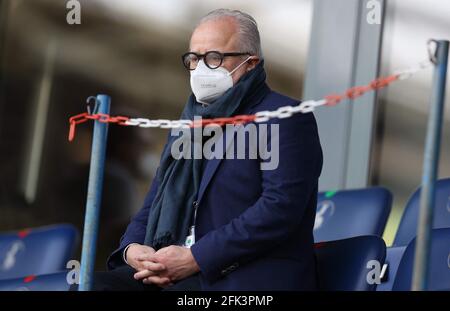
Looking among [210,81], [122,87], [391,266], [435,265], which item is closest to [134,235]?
[210,81]

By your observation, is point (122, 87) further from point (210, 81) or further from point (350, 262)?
point (350, 262)

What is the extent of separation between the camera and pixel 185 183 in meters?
3.32

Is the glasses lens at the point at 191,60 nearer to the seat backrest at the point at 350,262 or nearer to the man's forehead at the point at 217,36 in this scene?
the man's forehead at the point at 217,36

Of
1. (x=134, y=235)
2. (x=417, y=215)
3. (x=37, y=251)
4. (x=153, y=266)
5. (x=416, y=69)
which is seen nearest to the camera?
(x=416, y=69)

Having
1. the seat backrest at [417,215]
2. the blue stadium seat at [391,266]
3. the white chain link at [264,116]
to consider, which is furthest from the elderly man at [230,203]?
the seat backrest at [417,215]

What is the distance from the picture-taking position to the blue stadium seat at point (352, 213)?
160 inches

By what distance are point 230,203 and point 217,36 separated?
541 millimetres

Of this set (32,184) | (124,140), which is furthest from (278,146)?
(32,184)

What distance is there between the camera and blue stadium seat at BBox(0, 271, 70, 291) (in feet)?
11.5

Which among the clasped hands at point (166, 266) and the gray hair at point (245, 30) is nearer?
the clasped hands at point (166, 266)

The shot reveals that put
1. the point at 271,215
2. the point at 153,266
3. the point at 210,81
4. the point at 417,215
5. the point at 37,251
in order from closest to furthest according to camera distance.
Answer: the point at 271,215, the point at 153,266, the point at 210,81, the point at 417,215, the point at 37,251

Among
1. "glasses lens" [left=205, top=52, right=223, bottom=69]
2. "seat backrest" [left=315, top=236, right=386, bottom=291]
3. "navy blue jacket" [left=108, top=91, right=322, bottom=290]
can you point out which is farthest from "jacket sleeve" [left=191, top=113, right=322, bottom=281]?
"glasses lens" [left=205, top=52, right=223, bottom=69]

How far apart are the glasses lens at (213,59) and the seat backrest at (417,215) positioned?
1.15 m
